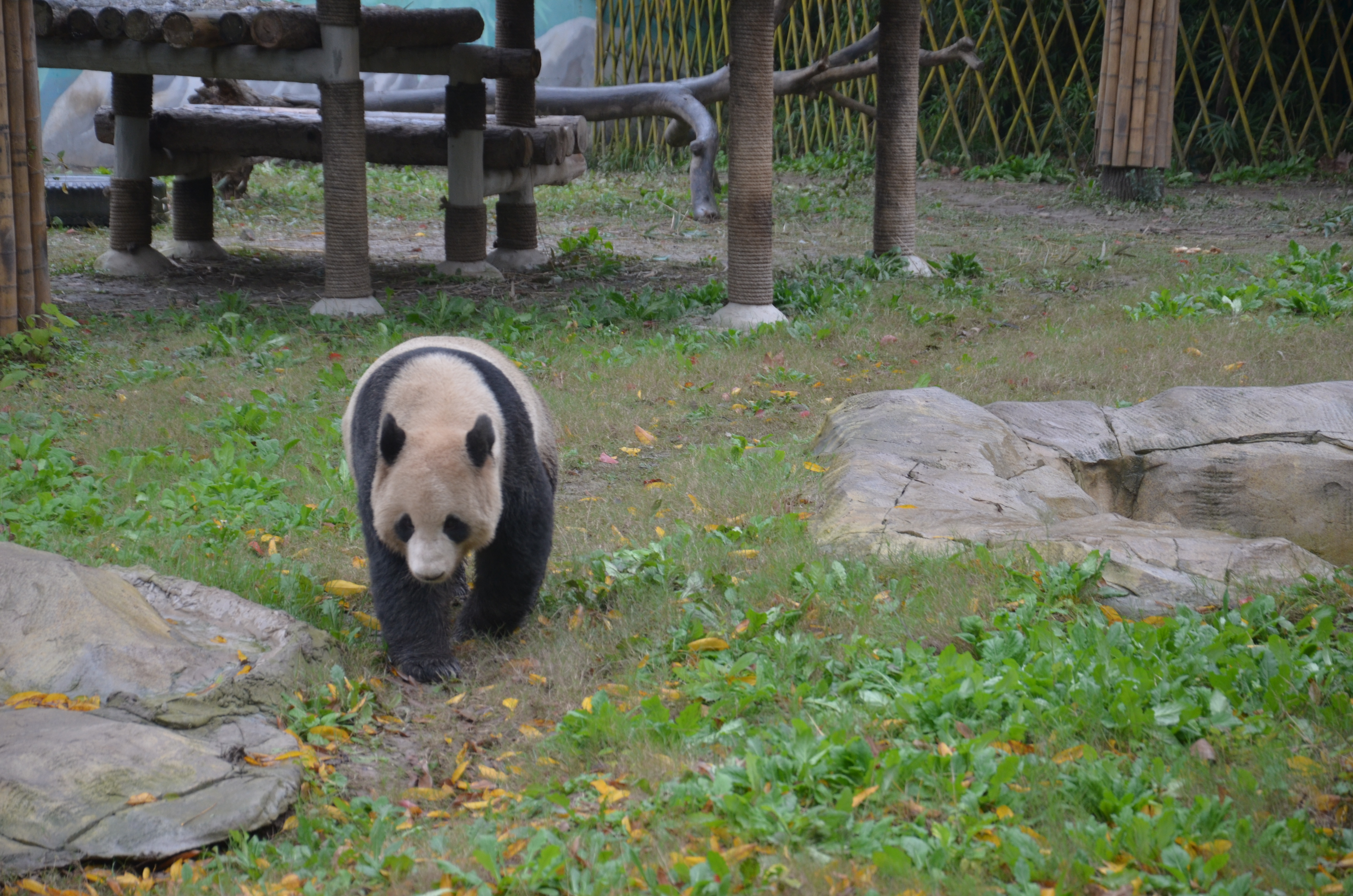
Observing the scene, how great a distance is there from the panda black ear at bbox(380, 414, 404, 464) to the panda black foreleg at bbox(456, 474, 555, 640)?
48 centimetres

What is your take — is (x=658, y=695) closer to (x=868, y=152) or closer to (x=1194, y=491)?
(x=1194, y=491)

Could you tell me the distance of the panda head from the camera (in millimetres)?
3438

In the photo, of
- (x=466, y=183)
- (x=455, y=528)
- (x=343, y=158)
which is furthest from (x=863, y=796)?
(x=466, y=183)

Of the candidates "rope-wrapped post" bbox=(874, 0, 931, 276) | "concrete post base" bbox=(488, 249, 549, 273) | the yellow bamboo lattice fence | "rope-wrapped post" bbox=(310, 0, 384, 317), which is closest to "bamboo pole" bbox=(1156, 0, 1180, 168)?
the yellow bamboo lattice fence

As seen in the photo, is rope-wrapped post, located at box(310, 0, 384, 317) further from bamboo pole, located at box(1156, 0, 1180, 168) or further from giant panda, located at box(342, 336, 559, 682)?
bamboo pole, located at box(1156, 0, 1180, 168)

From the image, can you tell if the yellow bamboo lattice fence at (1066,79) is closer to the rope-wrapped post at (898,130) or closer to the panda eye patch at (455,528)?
the rope-wrapped post at (898,130)

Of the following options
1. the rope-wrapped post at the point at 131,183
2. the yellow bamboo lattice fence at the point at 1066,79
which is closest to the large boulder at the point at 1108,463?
the rope-wrapped post at the point at 131,183

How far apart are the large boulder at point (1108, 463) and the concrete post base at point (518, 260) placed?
20.4 feet

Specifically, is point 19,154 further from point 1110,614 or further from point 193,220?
point 1110,614

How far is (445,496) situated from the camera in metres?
3.45

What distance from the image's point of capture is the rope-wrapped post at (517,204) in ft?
37.3

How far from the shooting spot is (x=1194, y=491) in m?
5.44

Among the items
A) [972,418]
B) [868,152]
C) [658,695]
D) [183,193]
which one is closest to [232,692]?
[658,695]

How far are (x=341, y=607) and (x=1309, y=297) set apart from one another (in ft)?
23.1
